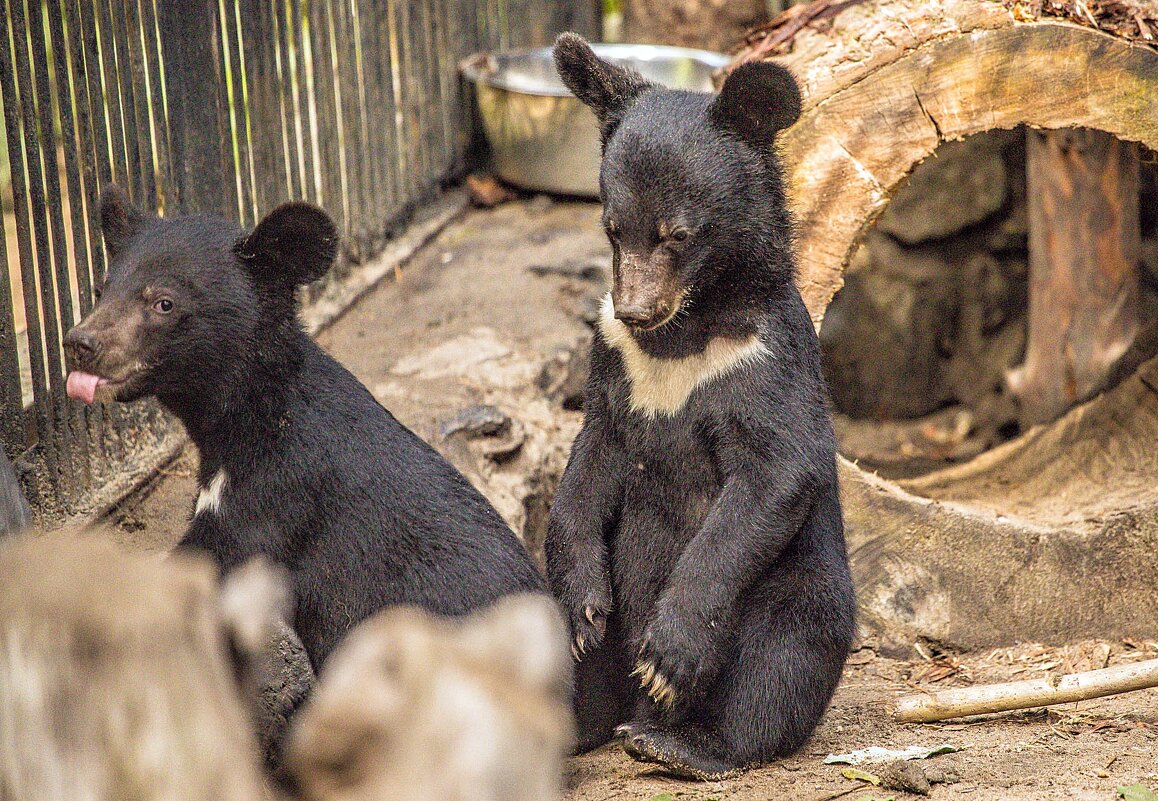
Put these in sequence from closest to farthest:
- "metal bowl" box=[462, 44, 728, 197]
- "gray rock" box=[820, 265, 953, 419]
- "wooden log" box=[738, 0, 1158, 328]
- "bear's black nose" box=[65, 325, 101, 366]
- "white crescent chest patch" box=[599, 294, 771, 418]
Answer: "bear's black nose" box=[65, 325, 101, 366]
"white crescent chest patch" box=[599, 294, 771, 418]
"wooden log" box=[738, 0, 1158, 328]
"metal bowl" box=[462, 44, 728, 197]
"gray rock" box=[820, 265, 953, 419]

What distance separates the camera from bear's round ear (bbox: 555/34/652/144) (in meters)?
4.16

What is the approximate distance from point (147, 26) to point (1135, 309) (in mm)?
5171

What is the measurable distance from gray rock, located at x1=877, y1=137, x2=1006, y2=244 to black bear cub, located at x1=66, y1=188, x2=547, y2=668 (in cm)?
517

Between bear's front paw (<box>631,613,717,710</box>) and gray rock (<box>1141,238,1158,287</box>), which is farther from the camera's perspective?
gray rock (<box>1141,238,1158,287</box>)

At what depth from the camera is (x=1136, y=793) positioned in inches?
146

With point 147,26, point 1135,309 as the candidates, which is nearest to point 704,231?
point 147,26

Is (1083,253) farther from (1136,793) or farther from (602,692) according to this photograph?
(602,692)

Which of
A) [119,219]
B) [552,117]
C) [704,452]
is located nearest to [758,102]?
[704,452]

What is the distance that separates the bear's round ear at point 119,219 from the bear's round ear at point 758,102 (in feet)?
5.88

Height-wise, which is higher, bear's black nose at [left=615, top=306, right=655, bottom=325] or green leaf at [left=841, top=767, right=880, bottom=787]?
bear's black nose at [left=615, top=306, right=655, bottom=325]

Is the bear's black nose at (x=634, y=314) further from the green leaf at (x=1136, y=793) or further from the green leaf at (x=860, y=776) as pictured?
the green leaf at (x=1136, y=793)

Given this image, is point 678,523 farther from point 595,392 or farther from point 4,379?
point 4,379

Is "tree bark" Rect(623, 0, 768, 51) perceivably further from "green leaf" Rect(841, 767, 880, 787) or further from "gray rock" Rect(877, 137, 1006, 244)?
"green leaf" Rect(841, 767, 880, 787)

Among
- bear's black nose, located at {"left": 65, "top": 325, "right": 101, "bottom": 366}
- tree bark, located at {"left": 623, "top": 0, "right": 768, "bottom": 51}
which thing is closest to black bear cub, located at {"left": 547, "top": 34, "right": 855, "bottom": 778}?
bear's black nose, located at {"left": 65, "top": 325, "right": 101, "bottom": 366}
